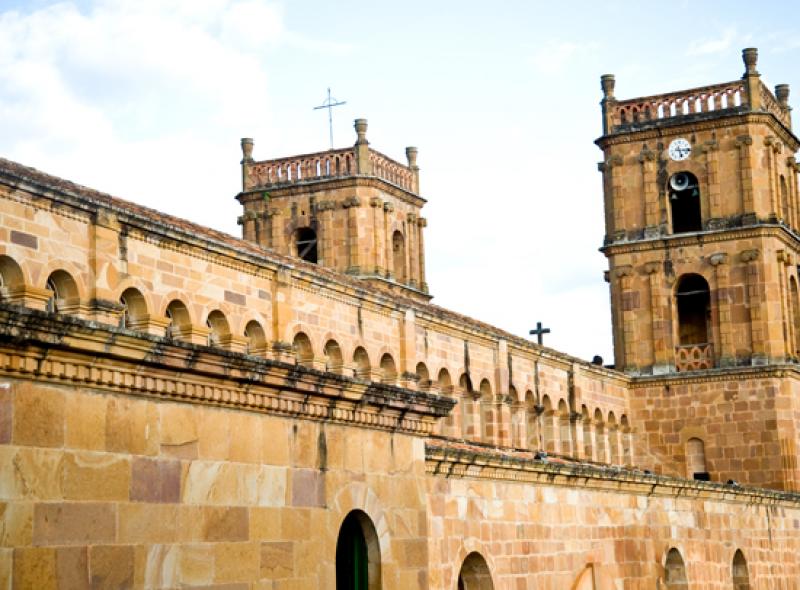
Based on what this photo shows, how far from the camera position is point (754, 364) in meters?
43.0

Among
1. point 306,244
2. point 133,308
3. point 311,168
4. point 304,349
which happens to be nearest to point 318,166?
point 311,168

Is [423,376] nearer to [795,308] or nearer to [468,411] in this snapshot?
[468,411]

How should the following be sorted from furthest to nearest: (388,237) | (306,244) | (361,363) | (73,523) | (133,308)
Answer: (388,237) → (306,244) → (361,363) → (133,308) → (73,523)

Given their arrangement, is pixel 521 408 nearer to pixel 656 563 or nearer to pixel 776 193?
pixel 776 193

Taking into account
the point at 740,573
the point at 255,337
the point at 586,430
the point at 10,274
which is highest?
the point at 10,274

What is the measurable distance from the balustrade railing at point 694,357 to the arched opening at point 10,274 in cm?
2702

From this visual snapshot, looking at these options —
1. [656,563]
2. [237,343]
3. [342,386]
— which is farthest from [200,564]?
[237,343]

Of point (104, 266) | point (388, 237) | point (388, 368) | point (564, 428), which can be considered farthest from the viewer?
point (388, 237)

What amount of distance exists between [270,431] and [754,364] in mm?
36296

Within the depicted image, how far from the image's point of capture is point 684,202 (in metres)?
45.2

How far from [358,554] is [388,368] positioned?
22961 millimetres

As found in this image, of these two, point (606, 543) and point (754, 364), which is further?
point (754, 364)

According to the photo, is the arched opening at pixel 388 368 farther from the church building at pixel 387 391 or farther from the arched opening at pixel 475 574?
the arched opening at pixel 475 574

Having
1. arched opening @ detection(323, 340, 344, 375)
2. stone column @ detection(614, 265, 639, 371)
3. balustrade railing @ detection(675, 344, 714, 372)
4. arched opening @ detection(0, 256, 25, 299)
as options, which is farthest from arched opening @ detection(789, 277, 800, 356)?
arched opening @ detection(0, 256, 25, 299)
